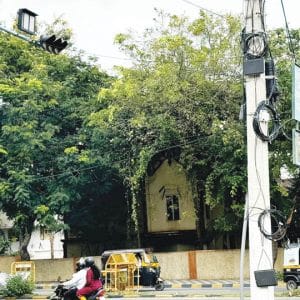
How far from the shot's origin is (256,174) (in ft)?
28.3

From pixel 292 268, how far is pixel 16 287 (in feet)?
30.7

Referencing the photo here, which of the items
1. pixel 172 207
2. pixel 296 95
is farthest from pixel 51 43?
pixel 172 207

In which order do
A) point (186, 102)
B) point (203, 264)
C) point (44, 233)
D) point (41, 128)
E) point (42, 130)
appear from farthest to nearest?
point (44, 233) → point (41, 128) → point (42, 130) → point (203, 264) → point (186, 102)

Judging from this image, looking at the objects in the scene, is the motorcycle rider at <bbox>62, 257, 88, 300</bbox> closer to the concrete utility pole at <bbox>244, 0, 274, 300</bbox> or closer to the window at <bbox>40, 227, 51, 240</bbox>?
the concrete utility pole at <bbox>244, 0, 274, 300</bbox>

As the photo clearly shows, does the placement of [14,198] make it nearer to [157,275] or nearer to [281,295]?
[157,275]

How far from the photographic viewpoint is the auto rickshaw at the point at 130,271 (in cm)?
2239

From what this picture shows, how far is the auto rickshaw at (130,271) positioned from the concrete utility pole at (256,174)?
14.1 meters

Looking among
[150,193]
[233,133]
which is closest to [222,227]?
[233,133]

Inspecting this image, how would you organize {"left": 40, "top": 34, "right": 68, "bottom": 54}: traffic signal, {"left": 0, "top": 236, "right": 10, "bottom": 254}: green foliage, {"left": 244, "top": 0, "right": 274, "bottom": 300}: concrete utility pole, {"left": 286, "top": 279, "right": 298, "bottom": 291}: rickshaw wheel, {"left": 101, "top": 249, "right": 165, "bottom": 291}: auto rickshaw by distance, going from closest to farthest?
{"left": 244, "top": 0, "right": 274, "bottom": 300}: concrete utility pole → {"left": 40, "top": 34, "right": 68, "bottom": 54}: traffic signal → {"left": 286, "top": 279, "right": 298, "bottom": 291}: rickshaw wheel → {"left": 101, "top": 249, "right": 165, "bottom": 291}: auto rickshaw → {"left": 0, "top": 236, "right": 10, "bottom": 254}: green foliage

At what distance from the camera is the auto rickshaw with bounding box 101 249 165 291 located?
22.4 metres

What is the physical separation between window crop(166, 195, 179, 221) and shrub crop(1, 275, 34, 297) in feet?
50.6

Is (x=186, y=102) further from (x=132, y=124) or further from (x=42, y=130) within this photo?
(x=42, y=130)

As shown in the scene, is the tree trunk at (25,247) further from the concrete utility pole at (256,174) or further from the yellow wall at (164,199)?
the concrete utility pole at (256,174)

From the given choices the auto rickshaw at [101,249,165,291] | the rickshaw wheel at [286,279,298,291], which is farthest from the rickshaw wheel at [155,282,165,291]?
the rickshaw wheel at [286,279,298,291]
